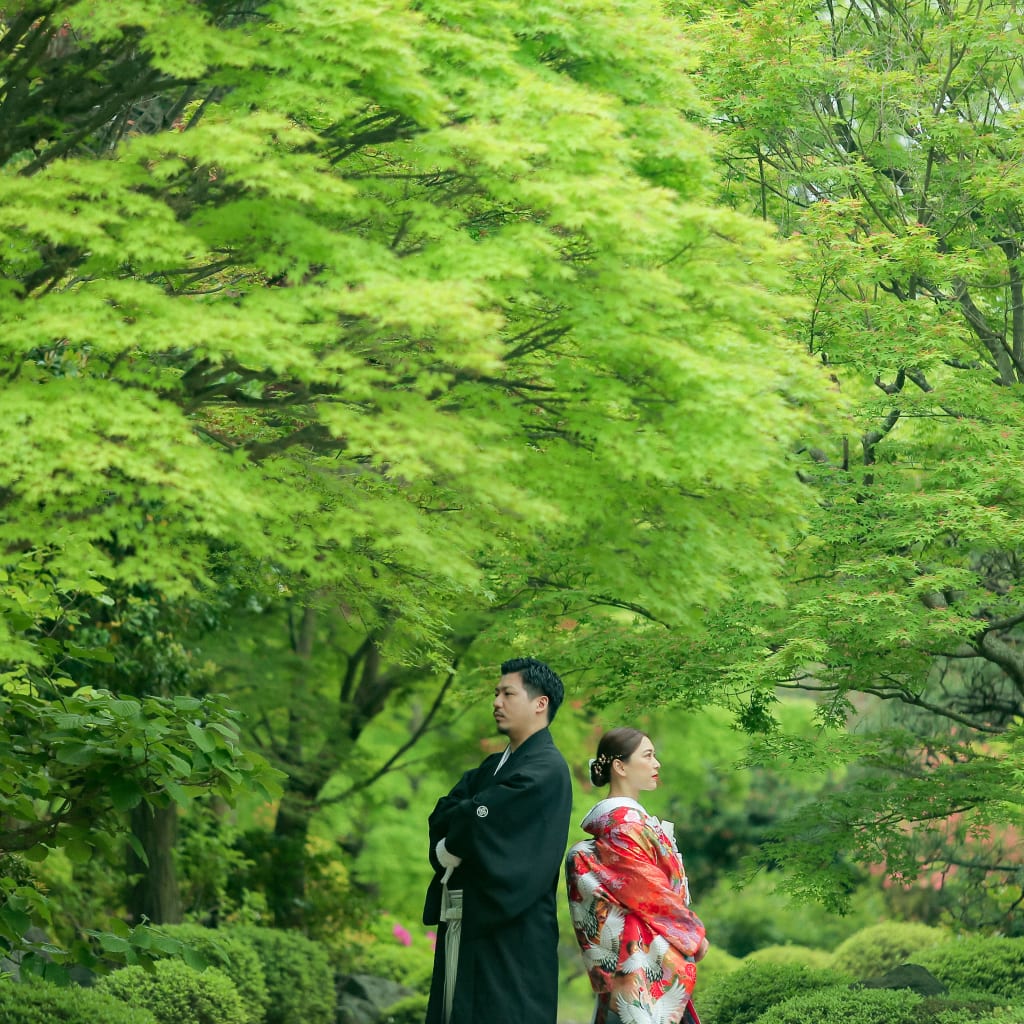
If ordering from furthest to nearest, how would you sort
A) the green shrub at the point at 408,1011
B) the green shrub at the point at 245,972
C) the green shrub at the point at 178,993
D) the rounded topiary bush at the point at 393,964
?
the rounded topiary bush at the point at 393,964, the green shrub at the point at 408,1011, the green shrub at the point at 245,972, the green shrub at the point at 178,993

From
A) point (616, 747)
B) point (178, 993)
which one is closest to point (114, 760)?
point (616, 747)

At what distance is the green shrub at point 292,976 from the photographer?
38.3 feet

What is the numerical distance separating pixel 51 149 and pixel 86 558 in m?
1.84

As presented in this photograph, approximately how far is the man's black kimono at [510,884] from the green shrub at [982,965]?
18.5ft

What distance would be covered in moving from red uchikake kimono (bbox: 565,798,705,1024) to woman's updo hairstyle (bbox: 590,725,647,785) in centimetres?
14

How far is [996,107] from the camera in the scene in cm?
865

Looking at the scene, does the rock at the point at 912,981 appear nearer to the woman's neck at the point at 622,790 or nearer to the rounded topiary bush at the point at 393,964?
the woman's neck at the point at 622,790

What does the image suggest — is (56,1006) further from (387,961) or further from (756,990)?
(387,961)

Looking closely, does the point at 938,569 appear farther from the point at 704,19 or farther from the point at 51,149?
the point at 51,149

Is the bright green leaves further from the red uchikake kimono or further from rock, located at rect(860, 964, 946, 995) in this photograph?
rock, located at rect(860, 964, 946, 995)

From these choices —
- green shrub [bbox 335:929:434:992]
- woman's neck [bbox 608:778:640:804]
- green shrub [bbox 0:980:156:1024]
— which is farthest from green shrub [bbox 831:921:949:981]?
woman's neck [bbox 608:778:640:804]

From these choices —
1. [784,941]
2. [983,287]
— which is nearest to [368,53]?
[983,287]

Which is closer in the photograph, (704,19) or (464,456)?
(464,456)

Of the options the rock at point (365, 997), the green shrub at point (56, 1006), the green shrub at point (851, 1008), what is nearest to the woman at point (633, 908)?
the green shrub at point (56, 1006)
